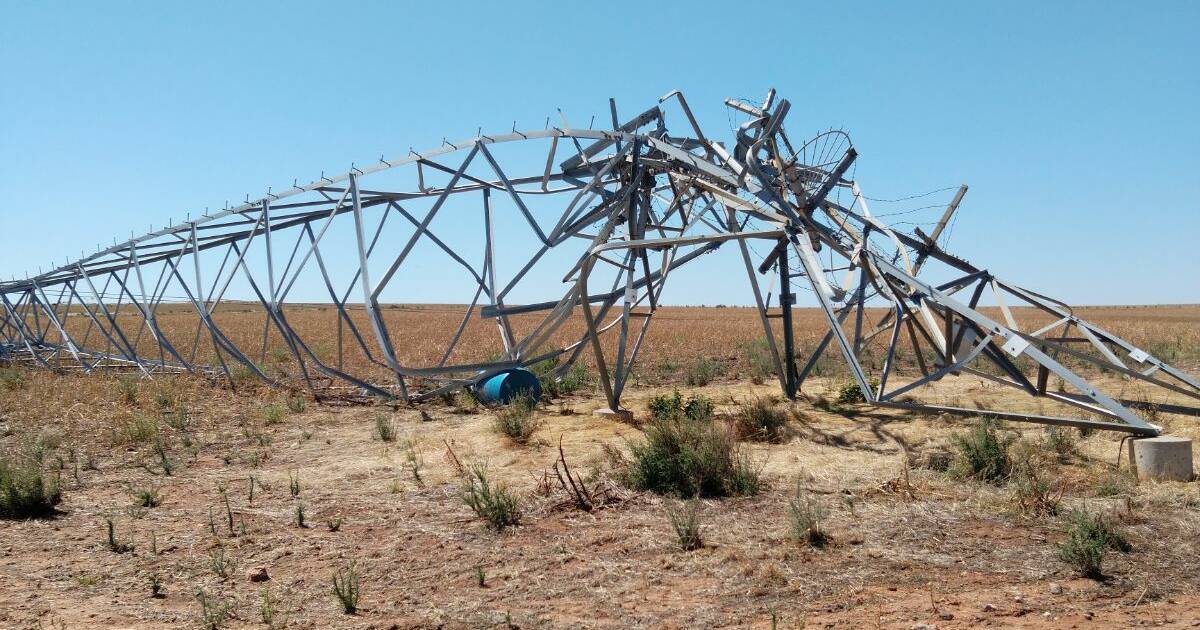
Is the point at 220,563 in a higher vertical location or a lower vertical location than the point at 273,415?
lower

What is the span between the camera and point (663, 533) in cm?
708

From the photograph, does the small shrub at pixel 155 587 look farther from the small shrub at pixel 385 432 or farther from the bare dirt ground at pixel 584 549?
the small shrub at pixel 385 432

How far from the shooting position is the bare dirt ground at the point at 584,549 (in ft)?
17.9

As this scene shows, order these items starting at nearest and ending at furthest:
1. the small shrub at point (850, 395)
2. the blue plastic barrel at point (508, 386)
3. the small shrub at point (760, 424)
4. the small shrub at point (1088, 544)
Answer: the small shrub at point (1088, 544) → the small shrub at point (760, 424) → the small shrub at point (850, 395) → the blue plastic barrel at point (508, 386)

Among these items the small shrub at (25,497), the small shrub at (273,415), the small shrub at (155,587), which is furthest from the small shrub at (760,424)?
the small shrub at (25,497)

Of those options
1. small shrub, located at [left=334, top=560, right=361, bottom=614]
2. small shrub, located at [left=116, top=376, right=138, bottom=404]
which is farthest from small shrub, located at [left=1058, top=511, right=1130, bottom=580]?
small shrub, located at [left=116, top=376, right=138, bottom=404]

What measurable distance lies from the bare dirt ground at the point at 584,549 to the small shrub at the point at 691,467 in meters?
0.26

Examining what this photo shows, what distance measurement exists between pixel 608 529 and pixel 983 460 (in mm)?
4032

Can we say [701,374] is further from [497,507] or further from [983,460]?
[497,507]

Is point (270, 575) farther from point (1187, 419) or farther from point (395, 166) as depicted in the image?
point (1187, 419)

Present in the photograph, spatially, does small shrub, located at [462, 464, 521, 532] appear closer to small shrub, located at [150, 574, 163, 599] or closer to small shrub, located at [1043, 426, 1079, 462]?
small shrub, located at [150, 574, 163, 599]

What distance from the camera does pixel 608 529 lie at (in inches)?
287

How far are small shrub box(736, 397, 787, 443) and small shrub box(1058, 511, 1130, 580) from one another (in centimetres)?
478

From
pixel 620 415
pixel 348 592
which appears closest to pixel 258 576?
pixel 348 592
